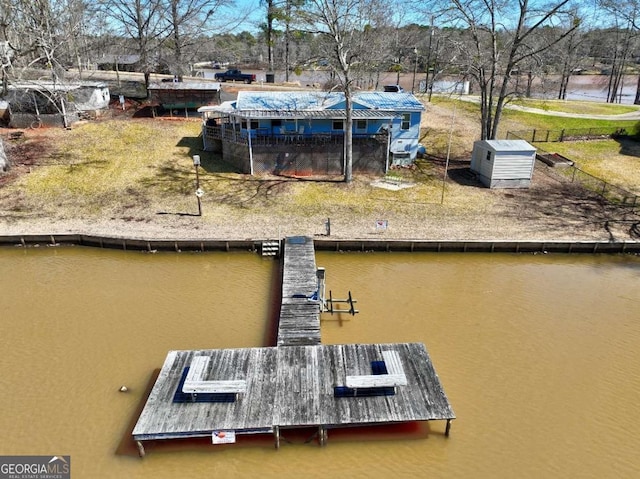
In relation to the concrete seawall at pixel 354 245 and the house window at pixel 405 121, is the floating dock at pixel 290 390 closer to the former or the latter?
the concrete seawall at pixel 354 245

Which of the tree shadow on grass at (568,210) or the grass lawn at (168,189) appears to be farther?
the grass lawn at (168,189)

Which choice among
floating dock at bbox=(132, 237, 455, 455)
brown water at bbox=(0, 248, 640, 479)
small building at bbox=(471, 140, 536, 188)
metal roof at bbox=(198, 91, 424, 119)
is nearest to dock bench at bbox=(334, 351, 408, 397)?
floating dock at bbox=(132, 237, 455, 455)

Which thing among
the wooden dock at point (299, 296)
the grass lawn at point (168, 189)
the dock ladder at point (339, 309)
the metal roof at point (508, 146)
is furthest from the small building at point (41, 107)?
the metal roof at point (508, 146)

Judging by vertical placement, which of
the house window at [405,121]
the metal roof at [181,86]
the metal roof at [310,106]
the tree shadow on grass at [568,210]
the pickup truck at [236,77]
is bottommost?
the tree shadow on grass at [568,210]

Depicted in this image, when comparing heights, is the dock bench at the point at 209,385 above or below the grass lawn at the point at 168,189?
below

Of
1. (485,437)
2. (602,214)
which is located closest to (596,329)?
(485,437)

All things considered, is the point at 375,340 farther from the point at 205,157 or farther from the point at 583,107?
the point at 583,107
